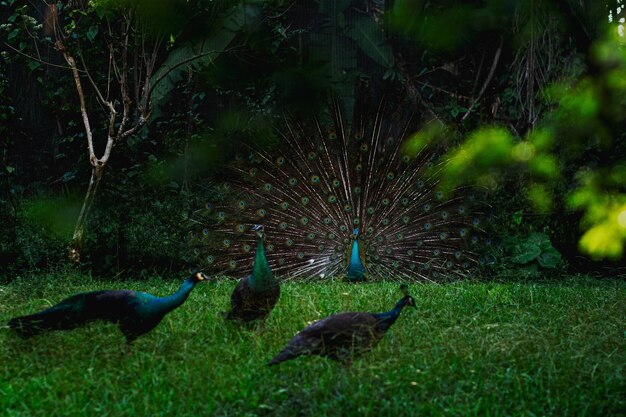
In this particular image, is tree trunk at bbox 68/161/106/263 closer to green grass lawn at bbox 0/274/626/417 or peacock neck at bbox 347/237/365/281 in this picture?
green grass lawn at bbox 0/274/626/417

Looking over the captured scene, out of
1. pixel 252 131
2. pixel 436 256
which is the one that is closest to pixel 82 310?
pixel 436 256

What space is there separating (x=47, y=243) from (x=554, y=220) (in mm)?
6606

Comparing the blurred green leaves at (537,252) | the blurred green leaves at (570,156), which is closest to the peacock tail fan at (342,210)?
the blurred green leaves at (570,156)

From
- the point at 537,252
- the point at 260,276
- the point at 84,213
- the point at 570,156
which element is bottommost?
the point at 537,252

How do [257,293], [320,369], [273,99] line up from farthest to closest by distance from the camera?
[273,99]
[257,293]
[320,369]

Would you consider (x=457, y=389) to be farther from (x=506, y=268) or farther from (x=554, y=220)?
(x=554, y=220)

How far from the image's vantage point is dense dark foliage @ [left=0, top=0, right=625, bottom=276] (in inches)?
382

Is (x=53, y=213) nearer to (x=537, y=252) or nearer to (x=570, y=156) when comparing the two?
(x=537, y=252)

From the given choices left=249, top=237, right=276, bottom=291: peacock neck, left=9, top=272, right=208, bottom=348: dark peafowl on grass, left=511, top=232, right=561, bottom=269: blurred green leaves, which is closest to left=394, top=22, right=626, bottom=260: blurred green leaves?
left=511, top=232, right=561, bottom=269: blurred green leaves

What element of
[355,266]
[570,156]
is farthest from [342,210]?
[570,156]

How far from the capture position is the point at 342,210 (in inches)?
378

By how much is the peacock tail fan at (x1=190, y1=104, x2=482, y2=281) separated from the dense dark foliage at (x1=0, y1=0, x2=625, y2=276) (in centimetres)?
62

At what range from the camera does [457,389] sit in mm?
4078

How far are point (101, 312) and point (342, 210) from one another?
16.5ft
